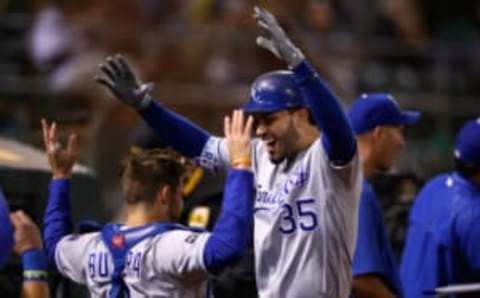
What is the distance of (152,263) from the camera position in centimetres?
823

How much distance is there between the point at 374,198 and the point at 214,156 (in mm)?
876

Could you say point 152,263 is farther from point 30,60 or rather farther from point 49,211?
point 30,60

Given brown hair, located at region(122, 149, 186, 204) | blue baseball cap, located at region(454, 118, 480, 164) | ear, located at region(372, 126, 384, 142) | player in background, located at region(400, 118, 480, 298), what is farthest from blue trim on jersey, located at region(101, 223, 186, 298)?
blue baseball cap, located at region(454, 118, 480, 164)

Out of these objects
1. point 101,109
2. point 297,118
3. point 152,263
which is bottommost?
point 152,263

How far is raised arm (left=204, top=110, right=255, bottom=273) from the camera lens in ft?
26.4

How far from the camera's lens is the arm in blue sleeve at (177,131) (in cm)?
914

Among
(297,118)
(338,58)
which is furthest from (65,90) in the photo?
(297,118)

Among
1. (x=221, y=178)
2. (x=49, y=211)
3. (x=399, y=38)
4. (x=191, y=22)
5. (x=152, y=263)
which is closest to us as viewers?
(x=152, y=263)

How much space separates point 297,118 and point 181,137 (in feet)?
2.58

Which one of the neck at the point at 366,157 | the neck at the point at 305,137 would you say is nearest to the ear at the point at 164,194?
the neck at the point at 305,137

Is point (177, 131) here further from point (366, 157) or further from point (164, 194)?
point (366, 157)

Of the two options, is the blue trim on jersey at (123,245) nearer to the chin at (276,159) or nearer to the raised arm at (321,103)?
the chin at (276,159)

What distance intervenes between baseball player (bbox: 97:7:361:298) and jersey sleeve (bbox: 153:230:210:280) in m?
0.37

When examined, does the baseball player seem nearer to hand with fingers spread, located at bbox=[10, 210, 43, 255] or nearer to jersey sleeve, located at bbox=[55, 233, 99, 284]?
jersey sleeve, located at bbox=[55, 233, 99, 284]
